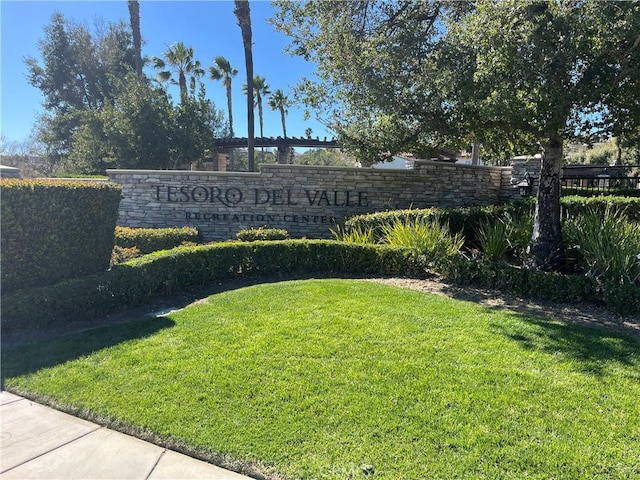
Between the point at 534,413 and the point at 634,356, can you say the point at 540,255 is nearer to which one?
the point at 634,356

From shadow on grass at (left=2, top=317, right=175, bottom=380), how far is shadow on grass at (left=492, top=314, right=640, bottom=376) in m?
3.90

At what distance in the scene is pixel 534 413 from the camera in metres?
2.84

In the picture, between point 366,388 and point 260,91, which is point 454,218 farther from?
point 260,91

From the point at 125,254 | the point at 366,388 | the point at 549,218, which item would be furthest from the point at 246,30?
the point at 366,388

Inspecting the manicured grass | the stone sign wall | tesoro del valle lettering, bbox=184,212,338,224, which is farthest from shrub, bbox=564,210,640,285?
tesoro del valle lettering, bbox=184,212,338,224

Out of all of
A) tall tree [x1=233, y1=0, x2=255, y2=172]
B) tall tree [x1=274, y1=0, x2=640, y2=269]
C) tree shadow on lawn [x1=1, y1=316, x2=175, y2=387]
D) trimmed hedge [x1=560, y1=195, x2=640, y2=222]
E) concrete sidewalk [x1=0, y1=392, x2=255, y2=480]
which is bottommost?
concrete sidewalk [x1=0, y1=392, x2=255, y2=480]

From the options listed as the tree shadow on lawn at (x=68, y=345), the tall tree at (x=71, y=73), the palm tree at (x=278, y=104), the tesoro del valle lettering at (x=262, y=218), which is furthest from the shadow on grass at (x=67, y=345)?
the palm tree at (x=278, y=104)

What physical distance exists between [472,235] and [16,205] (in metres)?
8.25

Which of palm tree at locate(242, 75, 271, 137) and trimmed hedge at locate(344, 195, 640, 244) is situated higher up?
palm tree at locate(242, 75, 271, 137)

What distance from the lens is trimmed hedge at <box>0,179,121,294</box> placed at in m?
4.75

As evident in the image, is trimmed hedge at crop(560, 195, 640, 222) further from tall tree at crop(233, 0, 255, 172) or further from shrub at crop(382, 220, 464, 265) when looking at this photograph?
tall tree at crop(233, 0, 255, 172)

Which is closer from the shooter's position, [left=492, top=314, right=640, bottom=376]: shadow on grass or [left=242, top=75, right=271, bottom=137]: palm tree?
[left=492, top=314, right=640, bottom=376]: shadow on grass

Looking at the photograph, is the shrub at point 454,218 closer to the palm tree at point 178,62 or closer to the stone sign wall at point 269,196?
the stone sign wall at point 269,196

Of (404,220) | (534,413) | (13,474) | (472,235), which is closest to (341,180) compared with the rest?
(404,220)
